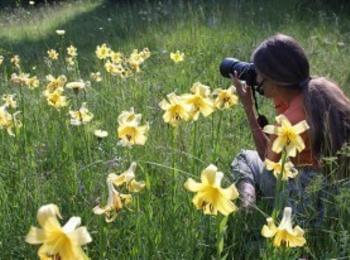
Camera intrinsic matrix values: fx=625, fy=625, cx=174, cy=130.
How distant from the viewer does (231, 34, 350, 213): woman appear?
97.0 inches

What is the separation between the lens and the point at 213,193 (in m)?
1.44

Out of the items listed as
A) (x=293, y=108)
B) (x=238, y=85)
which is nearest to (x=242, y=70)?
(x=238, y=85)

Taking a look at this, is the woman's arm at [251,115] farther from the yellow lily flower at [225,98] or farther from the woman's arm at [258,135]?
the yellow lily flower at [225,98]

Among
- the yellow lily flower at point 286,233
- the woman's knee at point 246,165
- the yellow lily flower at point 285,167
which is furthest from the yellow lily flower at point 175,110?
the woman's knee at point 246,165

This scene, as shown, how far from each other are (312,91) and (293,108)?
117 mm

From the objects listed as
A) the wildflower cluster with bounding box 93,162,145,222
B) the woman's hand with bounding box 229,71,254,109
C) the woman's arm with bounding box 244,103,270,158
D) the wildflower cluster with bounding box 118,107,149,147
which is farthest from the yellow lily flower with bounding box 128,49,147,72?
the wildflower cluster with bounding box 93,162,145,222

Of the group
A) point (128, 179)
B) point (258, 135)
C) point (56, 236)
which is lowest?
point (258, 135)

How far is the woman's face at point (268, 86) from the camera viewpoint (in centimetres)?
272

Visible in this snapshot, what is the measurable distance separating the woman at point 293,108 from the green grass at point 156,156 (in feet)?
0.47

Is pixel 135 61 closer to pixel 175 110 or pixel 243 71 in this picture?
pixel 243 71

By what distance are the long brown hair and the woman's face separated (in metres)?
0.03

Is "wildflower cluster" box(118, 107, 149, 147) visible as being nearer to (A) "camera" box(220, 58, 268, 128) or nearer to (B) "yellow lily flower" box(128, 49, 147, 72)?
(A) "camera" box(220, 58, 268, 128)

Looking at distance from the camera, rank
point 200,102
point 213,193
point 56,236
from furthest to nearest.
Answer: point 200,102, point 213,193, point 56,236

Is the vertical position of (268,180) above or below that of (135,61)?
below
